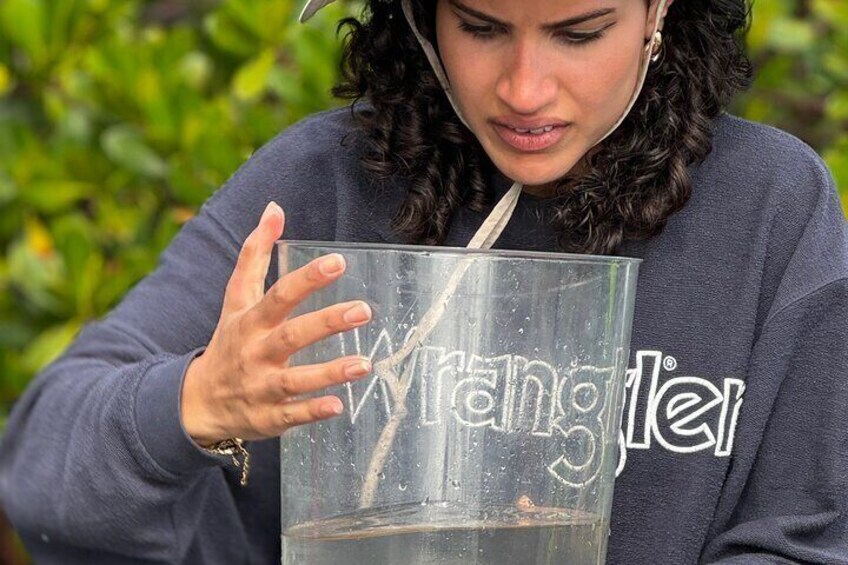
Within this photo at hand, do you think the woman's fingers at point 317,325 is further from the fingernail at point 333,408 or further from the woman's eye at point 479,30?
the woman's eye at point 479,30

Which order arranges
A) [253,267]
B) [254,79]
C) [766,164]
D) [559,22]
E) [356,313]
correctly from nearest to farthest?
[356,313] → [253,267] → [559,22] → [766,164] → [254,79]

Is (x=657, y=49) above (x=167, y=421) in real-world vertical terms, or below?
above

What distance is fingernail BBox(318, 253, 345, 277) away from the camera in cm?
165

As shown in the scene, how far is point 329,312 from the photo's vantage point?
1.64 metres

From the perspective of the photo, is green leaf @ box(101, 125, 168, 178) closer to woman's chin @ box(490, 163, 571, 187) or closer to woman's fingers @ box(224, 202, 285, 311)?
woman's chin @ box(490, 163, 571, 187)

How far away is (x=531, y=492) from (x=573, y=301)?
0.69ft

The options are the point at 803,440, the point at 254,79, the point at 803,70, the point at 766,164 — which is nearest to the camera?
the point at 803,440

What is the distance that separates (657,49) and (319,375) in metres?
0.77

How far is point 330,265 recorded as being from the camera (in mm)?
1652

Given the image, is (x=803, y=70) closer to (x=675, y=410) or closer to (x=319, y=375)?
(x=675, y=410)

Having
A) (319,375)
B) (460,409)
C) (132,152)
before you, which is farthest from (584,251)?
(132,152)

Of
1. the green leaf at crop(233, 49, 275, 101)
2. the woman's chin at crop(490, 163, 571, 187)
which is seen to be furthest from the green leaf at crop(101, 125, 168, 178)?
the woman's chin at crop(490, 163, 571, 187)

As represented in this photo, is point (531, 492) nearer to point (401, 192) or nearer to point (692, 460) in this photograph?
point (692, 460)

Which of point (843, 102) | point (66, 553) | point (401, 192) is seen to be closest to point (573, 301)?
point (401, 192)
